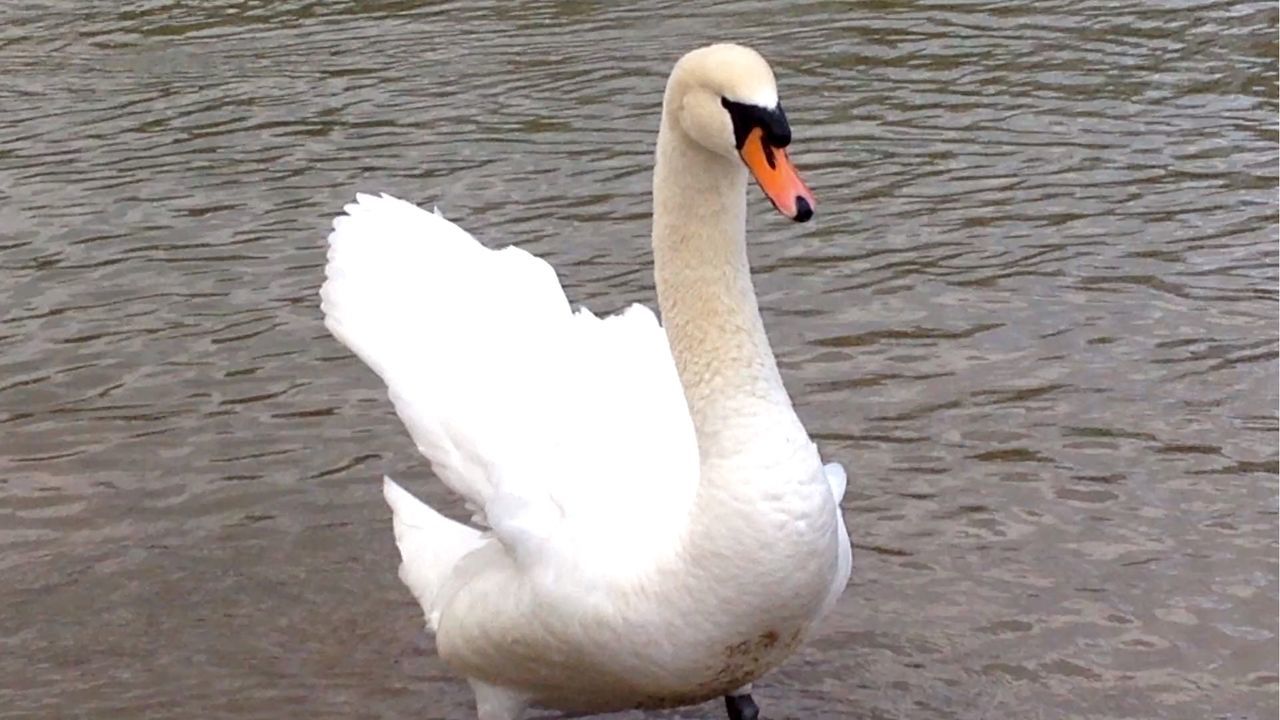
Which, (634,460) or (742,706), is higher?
(634,460)

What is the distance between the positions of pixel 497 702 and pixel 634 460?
732 mm

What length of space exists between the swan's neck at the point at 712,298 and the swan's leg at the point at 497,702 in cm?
99

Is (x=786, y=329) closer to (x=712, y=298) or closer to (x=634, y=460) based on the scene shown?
(x=634, y=460)

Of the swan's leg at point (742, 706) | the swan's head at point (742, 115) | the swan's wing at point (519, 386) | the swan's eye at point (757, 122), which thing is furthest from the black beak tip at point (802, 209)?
the swan's leg at point (742, 706)

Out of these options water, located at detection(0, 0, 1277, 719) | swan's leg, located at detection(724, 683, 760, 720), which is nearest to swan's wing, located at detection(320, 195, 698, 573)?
swan's leg, located at detection(724, 683, 760, 720)

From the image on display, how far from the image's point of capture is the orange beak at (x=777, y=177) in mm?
3877

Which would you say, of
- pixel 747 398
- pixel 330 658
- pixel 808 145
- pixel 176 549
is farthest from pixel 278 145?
pixel 747 398

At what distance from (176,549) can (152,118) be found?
4921mm

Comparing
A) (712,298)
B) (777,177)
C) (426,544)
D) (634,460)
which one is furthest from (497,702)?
(777,177)

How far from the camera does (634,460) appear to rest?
4703 mm

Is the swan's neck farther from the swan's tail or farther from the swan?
the swan's tail

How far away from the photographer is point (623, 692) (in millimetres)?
4504

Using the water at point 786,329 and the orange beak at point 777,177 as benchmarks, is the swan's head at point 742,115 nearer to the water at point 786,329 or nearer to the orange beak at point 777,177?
the orange beak at point 777,177

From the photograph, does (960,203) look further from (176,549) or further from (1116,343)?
(176,549)
